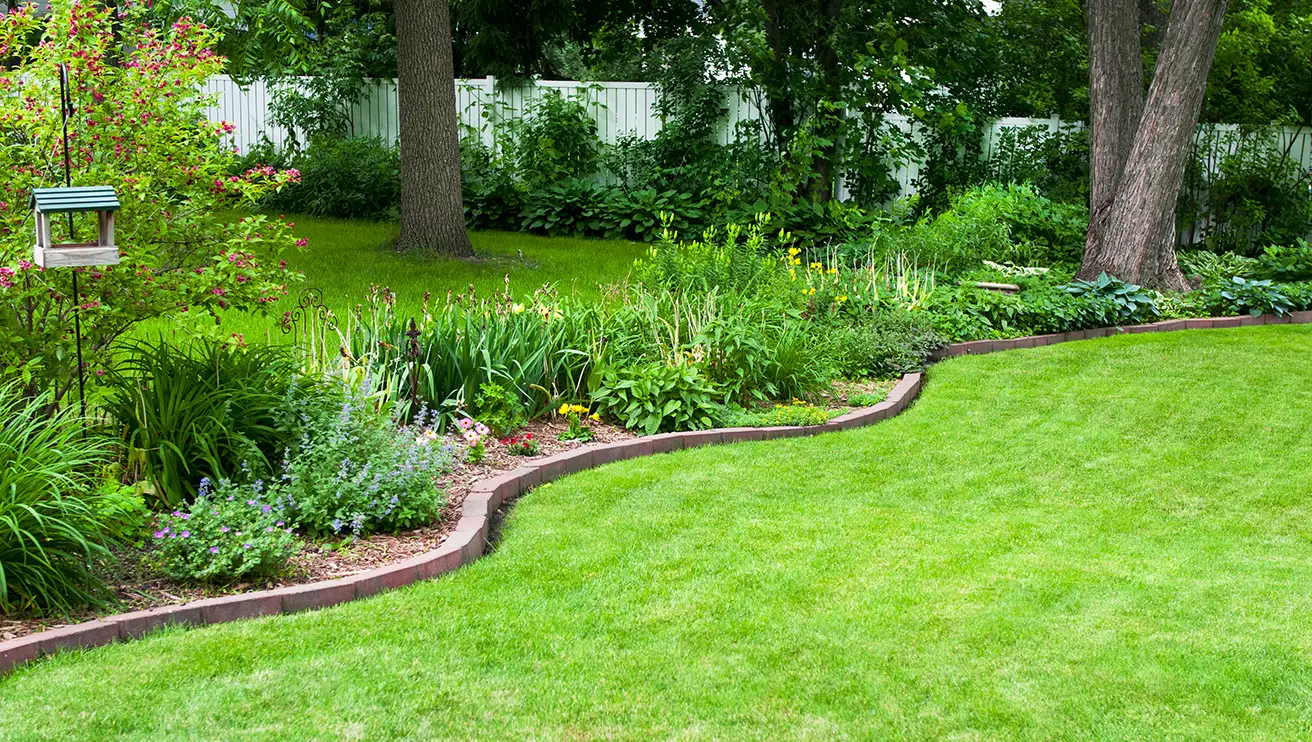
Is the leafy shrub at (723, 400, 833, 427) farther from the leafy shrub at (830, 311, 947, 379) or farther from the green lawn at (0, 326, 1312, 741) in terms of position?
the leafy shrub at (830, 311, 947, 379)

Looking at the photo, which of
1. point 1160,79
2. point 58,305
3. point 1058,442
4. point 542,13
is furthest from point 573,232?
point 58,305

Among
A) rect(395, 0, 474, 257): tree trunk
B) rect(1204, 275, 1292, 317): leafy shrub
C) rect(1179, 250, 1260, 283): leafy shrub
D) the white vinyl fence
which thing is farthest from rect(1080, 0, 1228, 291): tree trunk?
rect(395, 0, 474, 257): tree trunk

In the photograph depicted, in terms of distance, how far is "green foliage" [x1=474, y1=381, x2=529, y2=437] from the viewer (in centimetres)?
653

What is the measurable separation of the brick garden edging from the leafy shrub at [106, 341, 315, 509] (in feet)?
2.83

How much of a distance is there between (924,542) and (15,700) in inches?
133

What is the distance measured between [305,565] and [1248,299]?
9.01 metres

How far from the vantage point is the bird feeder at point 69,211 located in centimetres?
468

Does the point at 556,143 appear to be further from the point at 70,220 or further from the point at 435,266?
the point at 70,220

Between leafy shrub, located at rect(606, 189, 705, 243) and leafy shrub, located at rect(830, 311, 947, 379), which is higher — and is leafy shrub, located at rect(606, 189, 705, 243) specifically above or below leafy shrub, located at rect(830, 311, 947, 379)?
above

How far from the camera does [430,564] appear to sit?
4727 millimetres

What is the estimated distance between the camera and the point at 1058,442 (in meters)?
6.92

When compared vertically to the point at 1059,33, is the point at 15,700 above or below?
below

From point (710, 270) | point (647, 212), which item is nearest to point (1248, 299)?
point (710, 270)

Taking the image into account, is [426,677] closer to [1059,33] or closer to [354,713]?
[354,713]
